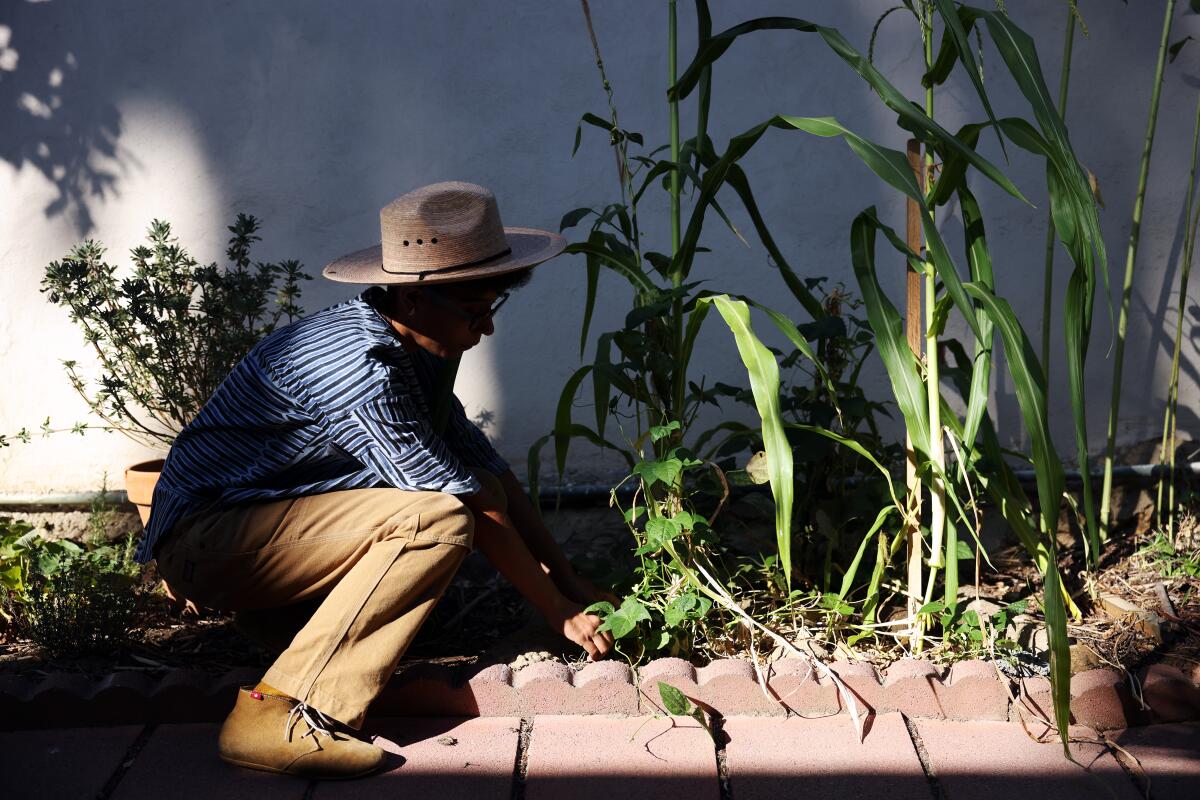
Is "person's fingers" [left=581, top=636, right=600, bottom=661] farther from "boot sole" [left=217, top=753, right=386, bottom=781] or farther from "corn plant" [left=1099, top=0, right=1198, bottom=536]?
"corn plant" [left=1099, top=0, right=1198, bottom=536]

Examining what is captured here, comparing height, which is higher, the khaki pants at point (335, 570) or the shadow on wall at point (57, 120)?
the shadow on wall at point (57, 120)

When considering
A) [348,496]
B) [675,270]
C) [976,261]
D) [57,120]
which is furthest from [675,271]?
[57,120]

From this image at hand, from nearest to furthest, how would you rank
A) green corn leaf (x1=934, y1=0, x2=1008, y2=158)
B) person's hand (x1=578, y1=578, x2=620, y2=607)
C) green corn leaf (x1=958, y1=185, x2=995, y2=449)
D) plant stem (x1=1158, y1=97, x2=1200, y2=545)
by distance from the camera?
green corn leaf (x1=934, y1=0, x2=1008, y2=158) < green corn leaf (x1=958, y1=185, x2=995, y2=449) < person's hand (x1=578, y1=578, x2=620, y2=607) < plant stem (x1=1158, y1=97, x2=1200, y2=545)

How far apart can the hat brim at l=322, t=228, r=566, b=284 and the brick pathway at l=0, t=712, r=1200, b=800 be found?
90 cm

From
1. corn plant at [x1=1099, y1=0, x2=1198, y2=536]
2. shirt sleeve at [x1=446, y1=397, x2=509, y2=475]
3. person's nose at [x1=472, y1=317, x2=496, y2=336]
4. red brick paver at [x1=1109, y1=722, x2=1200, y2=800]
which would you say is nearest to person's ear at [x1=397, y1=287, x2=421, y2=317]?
person's nose at [x1=472, y1=317, x2=496, y2=336]

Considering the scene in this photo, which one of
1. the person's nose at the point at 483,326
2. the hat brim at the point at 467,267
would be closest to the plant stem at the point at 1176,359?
the hat brim at the point at 467,267

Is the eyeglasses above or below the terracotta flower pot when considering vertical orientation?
above

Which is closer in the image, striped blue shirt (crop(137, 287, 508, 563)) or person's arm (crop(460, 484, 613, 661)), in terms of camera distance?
striped blue shirt (crop(137, 287, 508, 563))

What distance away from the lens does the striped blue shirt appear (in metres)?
2.07

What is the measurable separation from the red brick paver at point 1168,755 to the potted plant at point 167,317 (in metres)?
2.12

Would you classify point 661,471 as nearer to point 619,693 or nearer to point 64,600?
point 619,693

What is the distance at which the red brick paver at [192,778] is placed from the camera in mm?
1975

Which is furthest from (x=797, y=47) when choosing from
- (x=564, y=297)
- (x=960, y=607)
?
(x=960, y=607)

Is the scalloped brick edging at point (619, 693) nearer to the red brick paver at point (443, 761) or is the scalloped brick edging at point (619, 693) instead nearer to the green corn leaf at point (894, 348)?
the red brick paver at point (443, 761)
